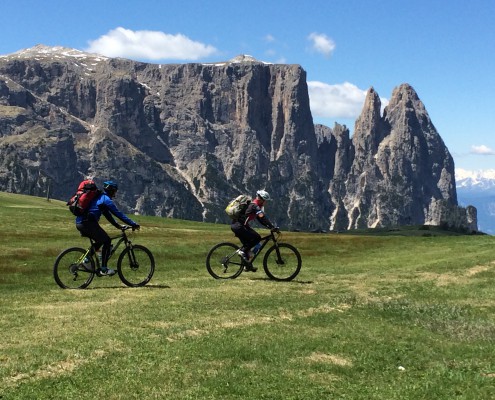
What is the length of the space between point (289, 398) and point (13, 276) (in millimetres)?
19200

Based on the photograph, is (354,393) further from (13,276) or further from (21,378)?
(13,276)

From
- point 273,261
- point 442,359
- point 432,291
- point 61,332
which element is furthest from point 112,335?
point 432,291

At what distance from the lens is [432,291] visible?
21719 millimetres

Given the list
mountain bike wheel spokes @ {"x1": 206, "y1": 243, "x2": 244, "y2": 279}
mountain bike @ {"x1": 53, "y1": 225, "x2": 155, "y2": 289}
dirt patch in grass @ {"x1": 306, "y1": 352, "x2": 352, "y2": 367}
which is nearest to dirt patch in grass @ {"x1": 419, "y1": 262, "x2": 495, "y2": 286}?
mountain bike wheel spokes @ {"x1": 206, "y1": 243, "x2": 244, "y2": 279}

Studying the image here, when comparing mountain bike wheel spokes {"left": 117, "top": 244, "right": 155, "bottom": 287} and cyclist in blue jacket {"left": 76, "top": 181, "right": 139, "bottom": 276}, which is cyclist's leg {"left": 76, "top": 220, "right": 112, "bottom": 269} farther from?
mountain bike wheel spokes {"left": 117, "top": 244, "right": 155, "bottom": 287}

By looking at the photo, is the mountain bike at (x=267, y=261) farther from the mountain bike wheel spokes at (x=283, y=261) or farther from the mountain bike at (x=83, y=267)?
the mountain bike at (x=83, y=267)

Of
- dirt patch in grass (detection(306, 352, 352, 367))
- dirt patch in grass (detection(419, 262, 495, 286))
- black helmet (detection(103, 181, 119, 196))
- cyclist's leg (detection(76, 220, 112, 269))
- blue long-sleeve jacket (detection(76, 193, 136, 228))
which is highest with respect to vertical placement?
black helmet (detection(103, 181, 119, 196))

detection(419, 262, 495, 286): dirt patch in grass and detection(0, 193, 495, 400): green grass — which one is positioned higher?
detection(419, 262, 495, 286): dirt patch in grass

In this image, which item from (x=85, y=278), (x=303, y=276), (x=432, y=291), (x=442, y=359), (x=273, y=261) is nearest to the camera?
(x=442, y=359)

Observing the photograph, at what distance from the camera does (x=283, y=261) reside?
76.7 feet

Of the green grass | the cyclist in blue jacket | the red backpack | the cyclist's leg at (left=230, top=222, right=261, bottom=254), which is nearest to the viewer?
the green grass

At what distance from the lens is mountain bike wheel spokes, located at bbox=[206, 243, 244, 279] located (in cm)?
2319

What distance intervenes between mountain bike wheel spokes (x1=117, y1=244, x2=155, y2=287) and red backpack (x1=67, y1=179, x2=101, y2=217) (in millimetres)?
2347

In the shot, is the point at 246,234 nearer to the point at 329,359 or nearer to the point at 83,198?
the point at 83,198
